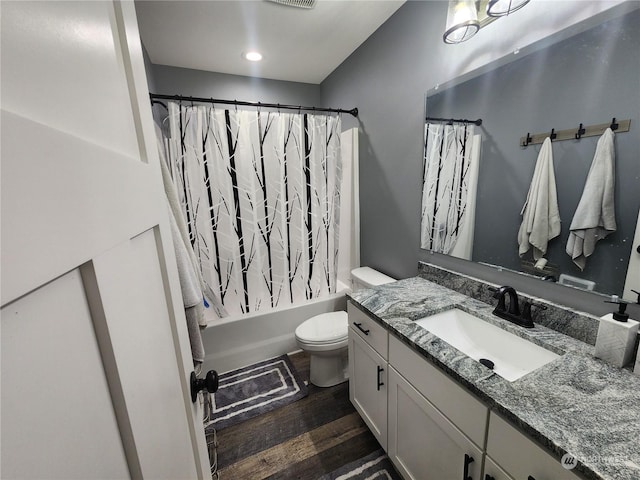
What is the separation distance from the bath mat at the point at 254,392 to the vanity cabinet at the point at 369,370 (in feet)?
1.70

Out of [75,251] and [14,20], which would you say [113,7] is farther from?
[75,251]

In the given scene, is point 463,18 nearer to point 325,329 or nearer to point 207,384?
point 207,384

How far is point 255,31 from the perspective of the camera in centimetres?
182

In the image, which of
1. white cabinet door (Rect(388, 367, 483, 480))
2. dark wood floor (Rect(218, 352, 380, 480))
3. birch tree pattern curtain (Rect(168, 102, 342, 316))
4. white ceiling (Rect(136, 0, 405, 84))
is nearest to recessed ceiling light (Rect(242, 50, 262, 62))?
white ceiling (Rect(136, 0, 405, 84))

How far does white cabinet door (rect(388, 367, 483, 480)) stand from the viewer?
2.88ft

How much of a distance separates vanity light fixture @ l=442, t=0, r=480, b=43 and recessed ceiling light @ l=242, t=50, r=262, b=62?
1481mm

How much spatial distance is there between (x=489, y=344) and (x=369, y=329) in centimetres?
52

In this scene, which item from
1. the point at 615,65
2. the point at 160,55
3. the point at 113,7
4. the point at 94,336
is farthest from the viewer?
the point at 160,55

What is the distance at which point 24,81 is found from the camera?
0.22 metres

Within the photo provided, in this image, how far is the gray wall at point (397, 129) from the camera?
1476 mm

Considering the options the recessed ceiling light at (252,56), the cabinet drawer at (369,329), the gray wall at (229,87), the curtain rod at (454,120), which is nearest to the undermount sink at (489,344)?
the cabinet drawer at (369,329)

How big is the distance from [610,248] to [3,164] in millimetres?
1483

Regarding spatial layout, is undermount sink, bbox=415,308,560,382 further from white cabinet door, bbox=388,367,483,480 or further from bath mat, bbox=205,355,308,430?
bath mat, bbox=205,355,308,430

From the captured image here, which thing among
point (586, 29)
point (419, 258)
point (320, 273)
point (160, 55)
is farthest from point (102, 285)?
point (160, 55)
